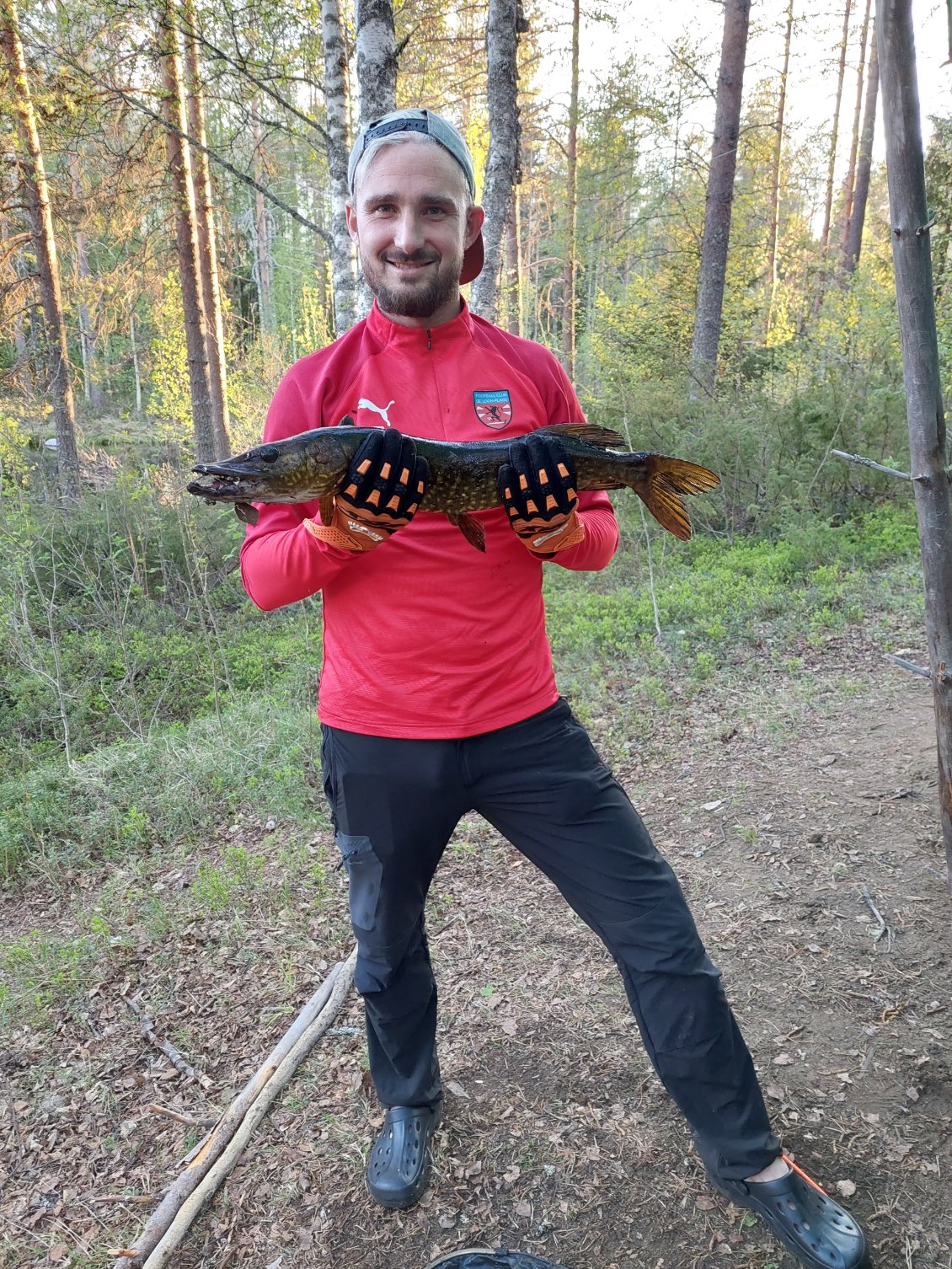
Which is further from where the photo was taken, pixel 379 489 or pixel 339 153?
pixel 339 153

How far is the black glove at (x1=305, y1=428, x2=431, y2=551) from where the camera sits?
1814mm

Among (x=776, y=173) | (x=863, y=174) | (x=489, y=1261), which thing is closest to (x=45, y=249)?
→ (x=489, y=1261)

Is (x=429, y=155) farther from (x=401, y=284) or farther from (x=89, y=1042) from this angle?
(x=89, y=1042)

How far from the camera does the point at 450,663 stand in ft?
6.79

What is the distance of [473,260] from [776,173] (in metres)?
26.3

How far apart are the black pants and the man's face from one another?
1.18m

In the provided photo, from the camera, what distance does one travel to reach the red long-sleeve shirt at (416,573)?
2.06 meters

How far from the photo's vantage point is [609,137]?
18328 mm

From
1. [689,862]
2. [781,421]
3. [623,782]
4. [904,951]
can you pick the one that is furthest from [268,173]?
[904,951]

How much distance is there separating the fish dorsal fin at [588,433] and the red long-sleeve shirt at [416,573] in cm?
15

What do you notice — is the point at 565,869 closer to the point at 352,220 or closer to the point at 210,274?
the point at 352,220

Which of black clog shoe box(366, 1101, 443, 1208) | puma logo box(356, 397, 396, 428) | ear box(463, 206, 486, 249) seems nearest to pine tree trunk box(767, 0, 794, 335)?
ear box(463, 206, 486, 249)

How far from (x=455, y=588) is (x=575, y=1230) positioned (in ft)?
6.19

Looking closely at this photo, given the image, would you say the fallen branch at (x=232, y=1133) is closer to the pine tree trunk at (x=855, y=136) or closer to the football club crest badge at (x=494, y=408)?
the football club crest badge at (x=494, y=408)
